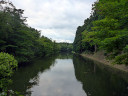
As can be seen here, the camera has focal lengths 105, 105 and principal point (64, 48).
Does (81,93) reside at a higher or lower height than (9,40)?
lower

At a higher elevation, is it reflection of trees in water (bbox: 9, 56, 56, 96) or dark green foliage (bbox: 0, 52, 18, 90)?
dark green foliage (bbox: 0, 52, 18, 90)

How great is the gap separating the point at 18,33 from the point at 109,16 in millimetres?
16721

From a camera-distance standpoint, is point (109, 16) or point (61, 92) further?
point (61, 92)

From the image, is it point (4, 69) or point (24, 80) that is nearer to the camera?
point (4, 69)

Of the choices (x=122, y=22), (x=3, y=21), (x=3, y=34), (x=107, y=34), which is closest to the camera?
(x=122, y=22)

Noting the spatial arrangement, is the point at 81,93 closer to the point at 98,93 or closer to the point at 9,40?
the point at 98,93

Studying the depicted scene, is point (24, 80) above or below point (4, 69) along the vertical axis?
below

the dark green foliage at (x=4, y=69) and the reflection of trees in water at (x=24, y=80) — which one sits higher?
the dark green foliage at (x=4, y=69)

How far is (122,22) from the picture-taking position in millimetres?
5930

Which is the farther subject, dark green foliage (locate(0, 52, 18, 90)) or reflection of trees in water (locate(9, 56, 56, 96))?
reflection of trees in water (locate(9, 56, 56, 96))

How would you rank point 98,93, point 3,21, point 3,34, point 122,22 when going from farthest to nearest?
point 3,34 → point 3,21 → point 98,93 → point 122,22

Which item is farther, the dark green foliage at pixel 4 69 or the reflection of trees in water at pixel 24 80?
the reflection of trees in water at pixel 24 80

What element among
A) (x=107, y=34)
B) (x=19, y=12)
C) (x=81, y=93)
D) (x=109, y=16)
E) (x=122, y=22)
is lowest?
(x=81, y=93)

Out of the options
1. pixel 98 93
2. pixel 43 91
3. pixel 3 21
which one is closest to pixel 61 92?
pixel 43 91
